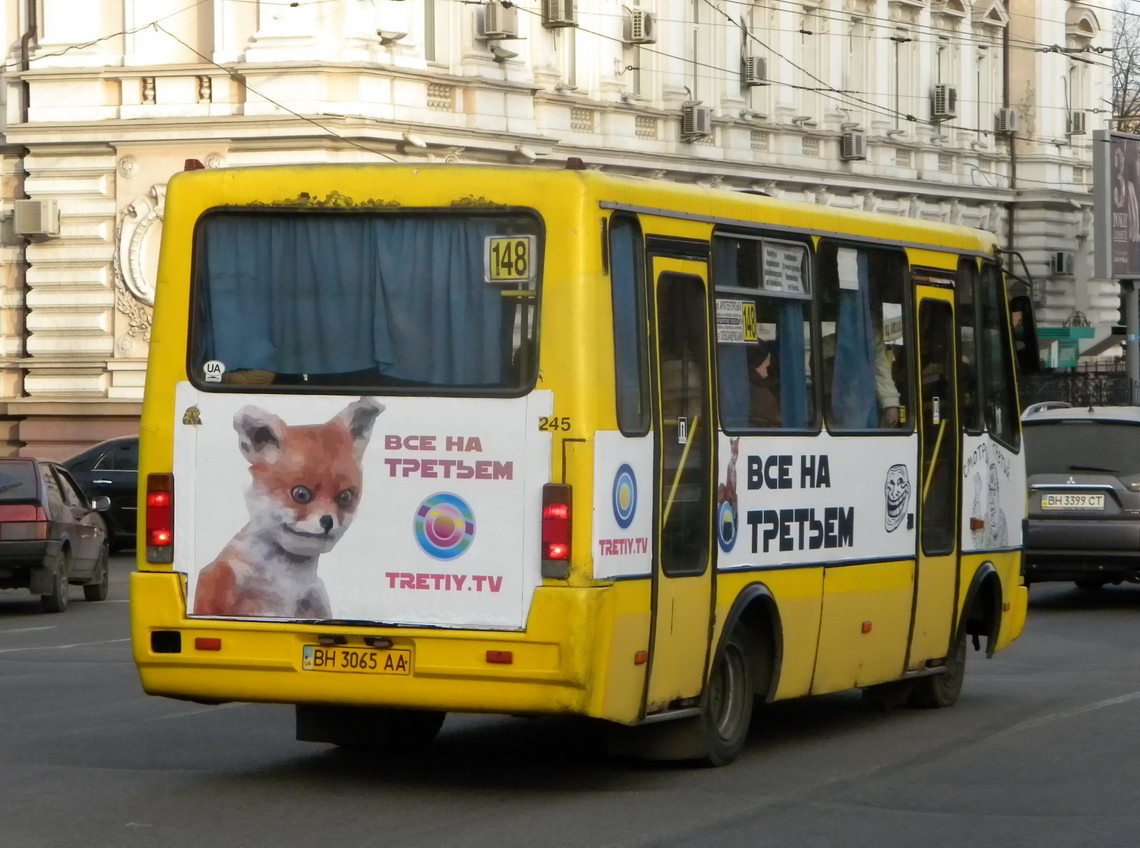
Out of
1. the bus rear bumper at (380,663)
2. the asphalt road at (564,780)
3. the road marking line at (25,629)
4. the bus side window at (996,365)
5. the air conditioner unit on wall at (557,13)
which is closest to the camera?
the asphalt road at (564,780)

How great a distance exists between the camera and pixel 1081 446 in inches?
806

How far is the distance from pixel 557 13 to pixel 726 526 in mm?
27990

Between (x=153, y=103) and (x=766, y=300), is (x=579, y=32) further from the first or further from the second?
(x=766, y=300)

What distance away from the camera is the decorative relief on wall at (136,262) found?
1352 inches

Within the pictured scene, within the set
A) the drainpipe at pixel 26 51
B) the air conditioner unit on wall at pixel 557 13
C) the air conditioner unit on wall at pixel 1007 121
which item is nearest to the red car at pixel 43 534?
the drainpipe at pixel 26 51

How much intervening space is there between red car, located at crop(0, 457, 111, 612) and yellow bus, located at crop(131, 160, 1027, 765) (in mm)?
10935

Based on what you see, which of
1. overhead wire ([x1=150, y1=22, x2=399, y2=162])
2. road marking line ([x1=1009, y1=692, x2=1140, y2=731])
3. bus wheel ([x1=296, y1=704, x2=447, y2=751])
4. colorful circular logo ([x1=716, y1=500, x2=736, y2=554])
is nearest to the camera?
colorful circular logo ([x1=716, y1=500, x2=736, y2=554])

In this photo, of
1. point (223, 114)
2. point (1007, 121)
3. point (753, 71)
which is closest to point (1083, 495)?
point (223, 114)

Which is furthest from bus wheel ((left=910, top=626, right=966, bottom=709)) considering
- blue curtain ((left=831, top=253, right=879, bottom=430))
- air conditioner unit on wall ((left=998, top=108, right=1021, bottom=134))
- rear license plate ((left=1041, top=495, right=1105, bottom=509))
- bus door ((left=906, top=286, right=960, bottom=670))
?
air conditioner unit on wall ((left=998, top=108, right=1021, bottom=134))

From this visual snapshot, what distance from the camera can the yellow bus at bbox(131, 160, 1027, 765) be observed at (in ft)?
30.6

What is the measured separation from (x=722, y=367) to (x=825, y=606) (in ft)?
5.19

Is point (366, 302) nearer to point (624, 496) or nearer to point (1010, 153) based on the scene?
point (624, 496)

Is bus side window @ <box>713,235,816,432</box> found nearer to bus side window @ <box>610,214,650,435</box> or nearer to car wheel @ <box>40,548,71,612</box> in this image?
bus side window @ <box>610,214,650,435</box>

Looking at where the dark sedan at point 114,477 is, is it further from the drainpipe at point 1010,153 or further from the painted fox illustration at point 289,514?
the drainpipe at point 1010,153
